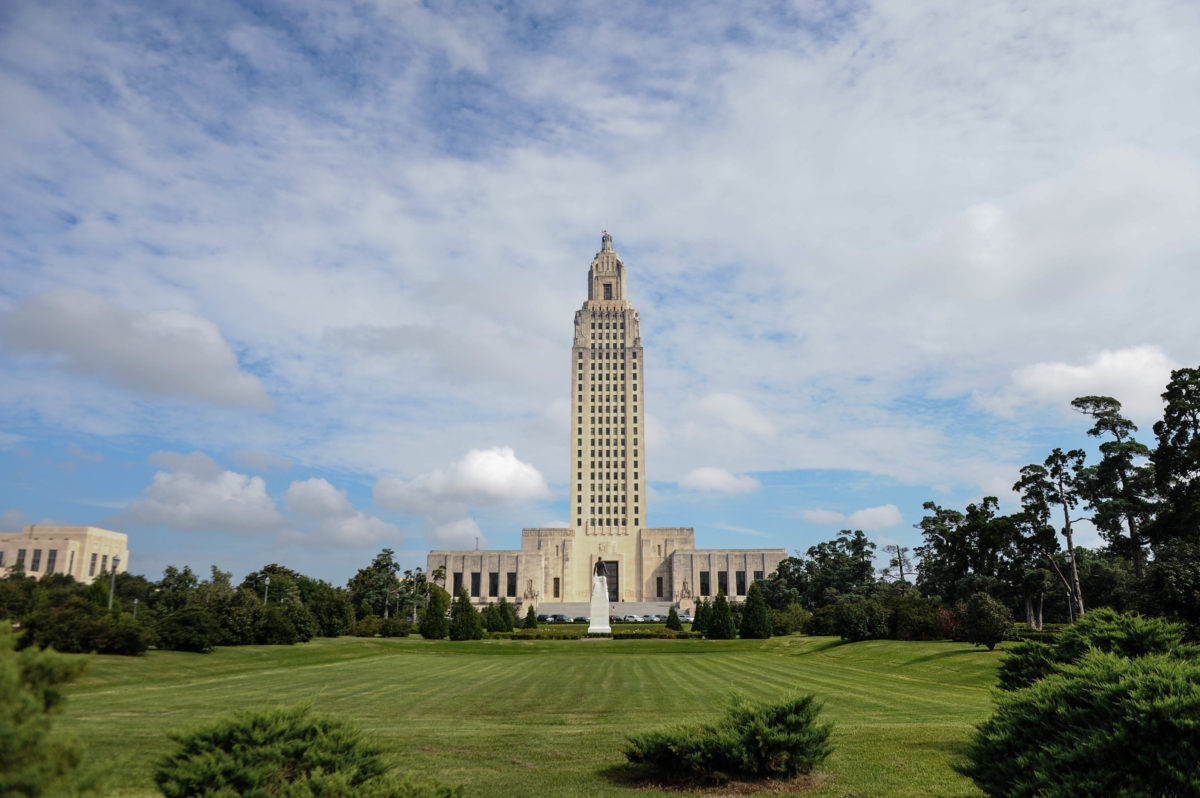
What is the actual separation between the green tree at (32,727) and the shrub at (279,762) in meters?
2.58

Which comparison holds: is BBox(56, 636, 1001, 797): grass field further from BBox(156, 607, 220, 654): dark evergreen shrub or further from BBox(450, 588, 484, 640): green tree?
BBox(450, 588, 484, 640): green tree

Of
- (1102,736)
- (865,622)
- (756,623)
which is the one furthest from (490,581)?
(1102,736)

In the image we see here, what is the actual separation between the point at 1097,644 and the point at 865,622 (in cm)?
3600

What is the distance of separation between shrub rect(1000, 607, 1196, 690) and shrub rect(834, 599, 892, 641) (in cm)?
3303

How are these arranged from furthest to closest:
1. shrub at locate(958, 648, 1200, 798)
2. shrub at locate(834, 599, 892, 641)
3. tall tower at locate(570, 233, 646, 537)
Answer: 1. tall tower at locate(570, 233, 646, 537)
2. shrub at locate(834, 599, 892, 641)
3. shrub at locate(958, 648, 1200, 798)

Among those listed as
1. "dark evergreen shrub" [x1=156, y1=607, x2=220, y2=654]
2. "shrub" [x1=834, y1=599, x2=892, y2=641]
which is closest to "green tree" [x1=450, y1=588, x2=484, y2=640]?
"dark evergreen shrub" [x1=156, y1=607, x2=220, y2=654]

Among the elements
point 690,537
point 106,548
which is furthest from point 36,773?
point 106,548

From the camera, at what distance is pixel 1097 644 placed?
12812mm

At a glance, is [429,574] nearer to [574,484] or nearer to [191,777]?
[574,484]

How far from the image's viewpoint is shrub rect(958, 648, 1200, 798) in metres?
7.95

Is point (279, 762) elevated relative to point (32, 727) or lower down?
lower down

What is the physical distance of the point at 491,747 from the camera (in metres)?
14.9

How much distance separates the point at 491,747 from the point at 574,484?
110 metres

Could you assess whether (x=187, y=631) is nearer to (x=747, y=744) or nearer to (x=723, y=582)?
(x=747, y=744)
